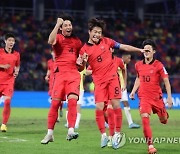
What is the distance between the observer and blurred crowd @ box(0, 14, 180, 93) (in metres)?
31.1

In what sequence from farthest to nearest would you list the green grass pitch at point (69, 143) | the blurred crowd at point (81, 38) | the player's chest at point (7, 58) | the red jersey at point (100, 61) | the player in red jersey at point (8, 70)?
the blurred crowd at point (81, 38)
the player's chest at point (7, 58)
the player in red jersey at point (8, 70)
the red jersey at point (100, 61)
the green grass pitch at point (69, 143)

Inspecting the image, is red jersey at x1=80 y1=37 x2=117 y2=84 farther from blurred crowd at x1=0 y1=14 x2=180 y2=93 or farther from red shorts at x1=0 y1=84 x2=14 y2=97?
blurred crowd at x1=0 y1=14 x2=180 y2=93

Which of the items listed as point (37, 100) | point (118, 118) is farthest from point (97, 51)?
point (37, 100)

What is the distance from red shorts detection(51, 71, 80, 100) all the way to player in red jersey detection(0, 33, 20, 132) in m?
4.39

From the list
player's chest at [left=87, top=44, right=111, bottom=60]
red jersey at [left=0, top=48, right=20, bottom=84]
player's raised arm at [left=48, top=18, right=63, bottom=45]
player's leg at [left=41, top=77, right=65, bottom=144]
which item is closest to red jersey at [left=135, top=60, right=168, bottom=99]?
player's chest at [left=87, top=44, right=111, bottom=60]

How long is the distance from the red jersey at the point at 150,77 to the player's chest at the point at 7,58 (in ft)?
18.4

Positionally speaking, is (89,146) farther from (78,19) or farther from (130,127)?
(78,19)

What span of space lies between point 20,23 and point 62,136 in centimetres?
2569

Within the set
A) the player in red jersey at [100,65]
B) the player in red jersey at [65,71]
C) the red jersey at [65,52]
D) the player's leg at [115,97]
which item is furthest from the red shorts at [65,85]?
the player's leg at [115,97]

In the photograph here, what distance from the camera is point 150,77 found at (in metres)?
11.7

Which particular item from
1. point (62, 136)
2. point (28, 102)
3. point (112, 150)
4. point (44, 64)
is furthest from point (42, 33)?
point (112, 150)

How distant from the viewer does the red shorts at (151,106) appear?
11.3m

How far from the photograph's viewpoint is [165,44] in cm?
4112

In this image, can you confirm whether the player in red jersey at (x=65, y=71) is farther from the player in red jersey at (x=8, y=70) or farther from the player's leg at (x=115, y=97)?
the player in red jersey at (x=8, y=70)
